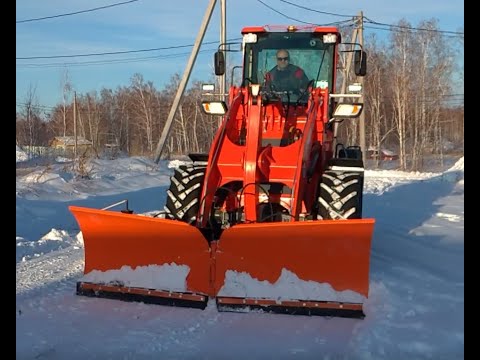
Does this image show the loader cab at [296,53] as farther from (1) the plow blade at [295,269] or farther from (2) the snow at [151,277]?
(2) the snow at [151,277]

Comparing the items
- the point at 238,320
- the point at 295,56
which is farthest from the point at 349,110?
the point at 238,320

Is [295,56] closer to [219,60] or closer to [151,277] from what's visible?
[219,60]

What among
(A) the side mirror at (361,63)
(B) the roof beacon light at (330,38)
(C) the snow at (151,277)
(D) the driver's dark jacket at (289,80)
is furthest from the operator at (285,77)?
(C) the snow at (151,277)

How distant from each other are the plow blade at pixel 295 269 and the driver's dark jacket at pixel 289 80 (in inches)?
121

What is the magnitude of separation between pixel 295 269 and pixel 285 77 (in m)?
3.41

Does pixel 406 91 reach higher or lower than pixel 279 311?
higher

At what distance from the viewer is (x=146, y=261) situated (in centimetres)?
505

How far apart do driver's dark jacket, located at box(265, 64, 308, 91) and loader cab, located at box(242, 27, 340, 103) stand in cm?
7

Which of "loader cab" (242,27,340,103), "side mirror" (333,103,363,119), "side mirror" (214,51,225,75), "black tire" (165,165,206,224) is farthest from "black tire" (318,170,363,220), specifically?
"side mirror" (214,51,225,75)
